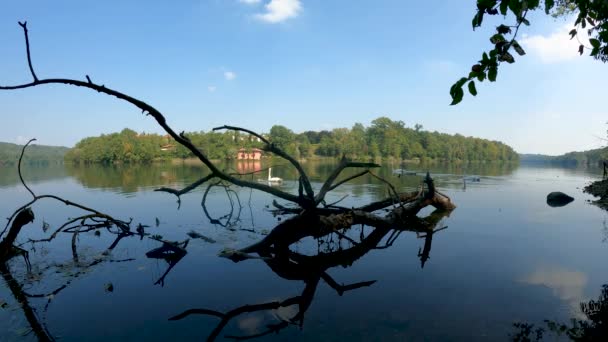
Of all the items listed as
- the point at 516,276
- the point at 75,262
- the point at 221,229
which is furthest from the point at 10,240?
the point at 516,276

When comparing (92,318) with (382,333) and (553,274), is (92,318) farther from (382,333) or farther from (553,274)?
(553,274)

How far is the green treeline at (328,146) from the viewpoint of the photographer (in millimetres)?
122062

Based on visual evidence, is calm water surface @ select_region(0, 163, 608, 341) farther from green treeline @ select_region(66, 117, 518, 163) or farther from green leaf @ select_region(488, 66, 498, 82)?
green treeline @ select_region(66, 117, 518, 163)

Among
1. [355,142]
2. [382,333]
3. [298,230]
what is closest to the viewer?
[382,333]

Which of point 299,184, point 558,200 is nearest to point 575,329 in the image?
point 299,184

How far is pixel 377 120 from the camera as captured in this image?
16525 centimetres

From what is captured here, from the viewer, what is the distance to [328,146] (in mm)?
147500

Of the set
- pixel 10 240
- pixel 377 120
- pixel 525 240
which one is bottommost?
pixel 525 240

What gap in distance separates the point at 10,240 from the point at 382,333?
979 cm

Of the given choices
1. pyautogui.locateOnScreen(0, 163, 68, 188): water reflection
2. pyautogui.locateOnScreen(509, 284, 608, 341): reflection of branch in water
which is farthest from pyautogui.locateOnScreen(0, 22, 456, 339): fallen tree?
pyautogui.locateOnScreen(0, 163, 68, 188): water reflection

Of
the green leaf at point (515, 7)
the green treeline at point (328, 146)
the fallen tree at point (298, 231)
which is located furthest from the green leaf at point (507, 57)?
the green treeline at point (328, 146)

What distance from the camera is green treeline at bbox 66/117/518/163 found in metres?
122

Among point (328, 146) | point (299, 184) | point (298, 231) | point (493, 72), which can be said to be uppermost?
point (328, 146)

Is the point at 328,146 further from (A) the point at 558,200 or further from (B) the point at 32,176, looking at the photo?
(A) the point at 558,200
